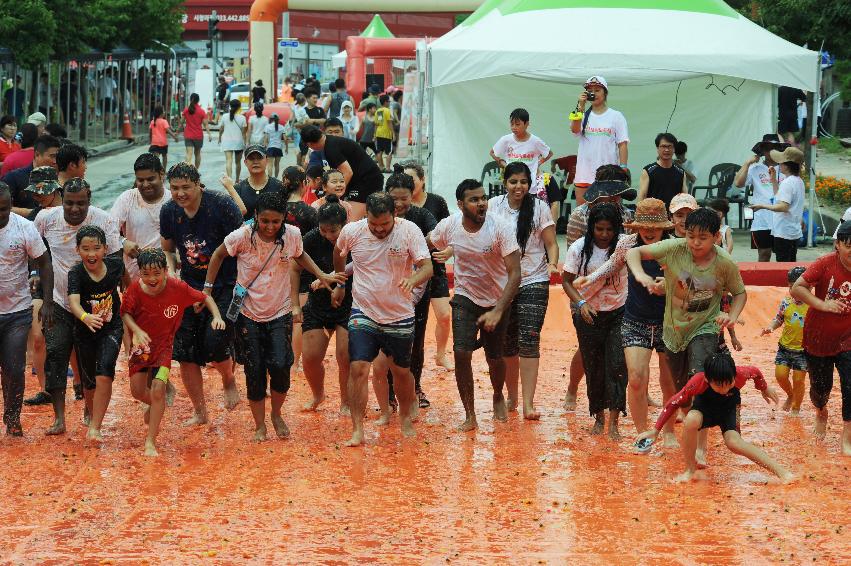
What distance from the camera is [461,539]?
23.0 ft

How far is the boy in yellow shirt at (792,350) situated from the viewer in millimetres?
10039

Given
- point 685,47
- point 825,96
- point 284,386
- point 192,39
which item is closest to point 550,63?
point 685,47

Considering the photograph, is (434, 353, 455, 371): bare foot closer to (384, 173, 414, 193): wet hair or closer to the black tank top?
(384, 173, 414, 193): wet hair

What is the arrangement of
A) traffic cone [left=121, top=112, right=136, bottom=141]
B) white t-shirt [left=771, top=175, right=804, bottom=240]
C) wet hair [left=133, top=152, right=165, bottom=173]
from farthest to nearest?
1. traffic cone [left=121, top=112, right=136, bottom=141]
2. white t-shirt [left=771, top=175, right=804, bottom=240]
3. wet hair [left=133, top=152, right=165, bottom=173]

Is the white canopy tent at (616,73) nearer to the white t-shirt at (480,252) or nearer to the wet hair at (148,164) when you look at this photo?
the wet hair at (148,164)

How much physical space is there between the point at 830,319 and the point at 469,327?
8.14ft

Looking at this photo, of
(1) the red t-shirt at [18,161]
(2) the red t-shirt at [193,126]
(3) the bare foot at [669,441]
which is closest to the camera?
(3) the bare foot at [669,441]

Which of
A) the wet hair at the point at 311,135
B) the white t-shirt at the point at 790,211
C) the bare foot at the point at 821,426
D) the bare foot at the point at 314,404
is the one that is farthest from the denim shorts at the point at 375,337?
the white t-shirt at the point at 790,211

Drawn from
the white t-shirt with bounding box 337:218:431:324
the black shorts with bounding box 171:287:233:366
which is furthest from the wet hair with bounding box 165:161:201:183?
the white t-shirt with bounding box 337:218:431:324

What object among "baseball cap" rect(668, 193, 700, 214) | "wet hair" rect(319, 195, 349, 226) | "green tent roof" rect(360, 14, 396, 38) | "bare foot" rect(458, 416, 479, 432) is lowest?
"bare foot" rect(458, 416, 479, 432)

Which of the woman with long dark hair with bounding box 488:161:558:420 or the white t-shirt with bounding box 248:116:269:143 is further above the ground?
the white t-shirt with bounding box 248:116:269:143

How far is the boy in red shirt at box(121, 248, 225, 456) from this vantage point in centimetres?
878

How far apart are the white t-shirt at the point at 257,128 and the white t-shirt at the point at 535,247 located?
17.0m

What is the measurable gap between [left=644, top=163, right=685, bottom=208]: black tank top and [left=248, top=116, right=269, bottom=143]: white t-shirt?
1376cm
